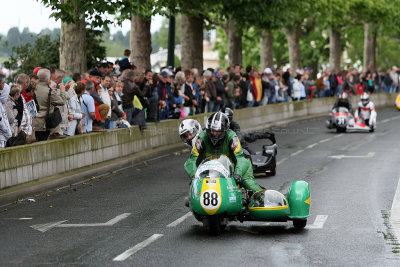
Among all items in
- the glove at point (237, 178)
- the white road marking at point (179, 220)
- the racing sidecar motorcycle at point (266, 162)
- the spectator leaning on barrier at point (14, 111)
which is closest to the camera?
the glove at point (237, 178)

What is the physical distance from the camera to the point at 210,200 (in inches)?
471

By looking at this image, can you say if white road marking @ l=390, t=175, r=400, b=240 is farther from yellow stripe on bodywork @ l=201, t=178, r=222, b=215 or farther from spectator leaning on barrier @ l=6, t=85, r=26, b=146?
spectator leaning on barrier @ l=6, t=85, r=26, b=146

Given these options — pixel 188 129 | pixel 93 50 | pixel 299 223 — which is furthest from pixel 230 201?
pixel 93 50

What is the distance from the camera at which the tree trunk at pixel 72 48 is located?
24891 millimetres

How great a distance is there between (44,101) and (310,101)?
2595cm

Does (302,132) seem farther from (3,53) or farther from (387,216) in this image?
(387,216)

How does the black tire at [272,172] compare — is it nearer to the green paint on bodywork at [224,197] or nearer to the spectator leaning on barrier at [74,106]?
the spectator leaning on barrier at [74,106]

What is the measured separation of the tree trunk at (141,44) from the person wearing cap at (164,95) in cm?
622

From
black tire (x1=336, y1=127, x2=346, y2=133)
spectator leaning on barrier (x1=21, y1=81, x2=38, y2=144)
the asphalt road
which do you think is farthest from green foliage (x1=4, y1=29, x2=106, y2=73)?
spectator leaning on barrier (x1=21, y1=81, x2=38, y2=144)

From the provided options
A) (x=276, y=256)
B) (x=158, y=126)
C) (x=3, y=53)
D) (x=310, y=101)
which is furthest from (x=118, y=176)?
(x=310, y=101)

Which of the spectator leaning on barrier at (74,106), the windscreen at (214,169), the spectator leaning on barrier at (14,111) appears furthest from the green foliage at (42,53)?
the windscreen at (214,169)

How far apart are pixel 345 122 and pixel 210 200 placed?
2210 cm

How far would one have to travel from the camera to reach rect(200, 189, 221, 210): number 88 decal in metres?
12.0

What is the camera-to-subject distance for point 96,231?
42.2ft
